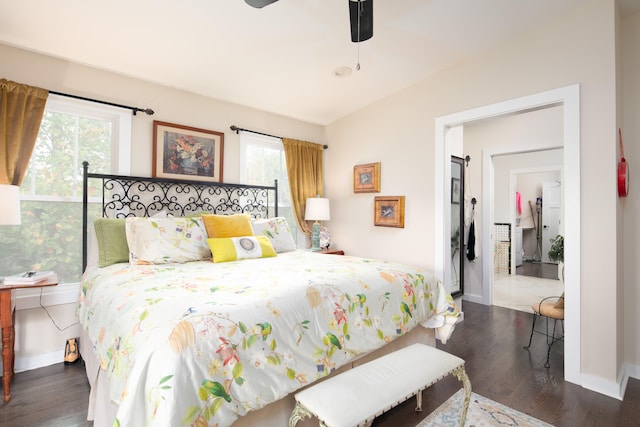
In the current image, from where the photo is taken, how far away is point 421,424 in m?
1.86

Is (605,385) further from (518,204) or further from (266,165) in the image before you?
(518,204)

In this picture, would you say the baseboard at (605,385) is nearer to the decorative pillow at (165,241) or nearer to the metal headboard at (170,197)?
the decorative pillow at (165,241)

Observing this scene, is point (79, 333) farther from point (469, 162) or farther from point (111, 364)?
point (469, 162)

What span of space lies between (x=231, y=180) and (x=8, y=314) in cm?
221

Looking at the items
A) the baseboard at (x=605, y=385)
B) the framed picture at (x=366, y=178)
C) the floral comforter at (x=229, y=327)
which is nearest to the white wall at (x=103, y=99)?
the floral comforter at (x=229, y=327)

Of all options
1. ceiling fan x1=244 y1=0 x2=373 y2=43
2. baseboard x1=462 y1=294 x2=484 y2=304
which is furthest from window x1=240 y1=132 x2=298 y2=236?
baseboard x1=462 y1=294 x2=484 y2=304

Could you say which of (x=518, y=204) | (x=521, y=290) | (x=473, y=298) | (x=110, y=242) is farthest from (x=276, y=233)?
(x=518, y=204)

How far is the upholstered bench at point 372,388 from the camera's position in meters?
1.20

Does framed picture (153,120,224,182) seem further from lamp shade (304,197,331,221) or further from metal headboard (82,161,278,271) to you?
lamp shade (304,197,331,221)

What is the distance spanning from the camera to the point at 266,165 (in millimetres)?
4156

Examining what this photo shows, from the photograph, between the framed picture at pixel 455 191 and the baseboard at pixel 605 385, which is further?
the framed picture at pixel 455 191

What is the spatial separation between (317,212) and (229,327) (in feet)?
9.58

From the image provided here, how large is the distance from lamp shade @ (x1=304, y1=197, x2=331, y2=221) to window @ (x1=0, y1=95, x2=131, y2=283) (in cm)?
214

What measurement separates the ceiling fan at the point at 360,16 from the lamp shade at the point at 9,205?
2010 mm
